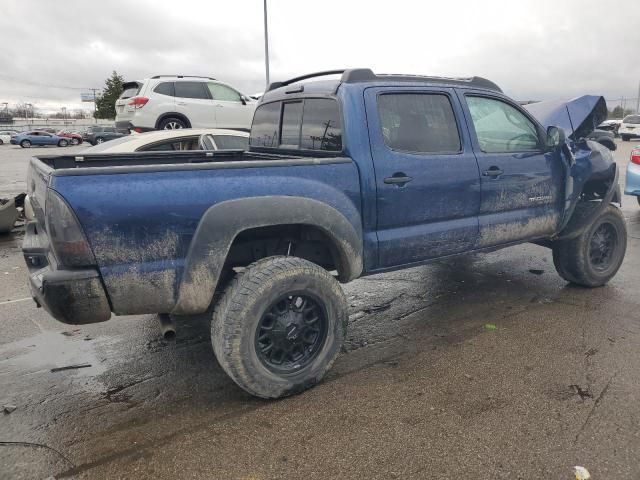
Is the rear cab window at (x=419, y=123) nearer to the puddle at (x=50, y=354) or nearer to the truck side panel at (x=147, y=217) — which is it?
the truck side panel at (x=147, y=217)

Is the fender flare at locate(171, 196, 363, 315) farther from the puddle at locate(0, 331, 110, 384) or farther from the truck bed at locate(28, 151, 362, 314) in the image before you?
the puddle at locate(0, 331, 110, 384)

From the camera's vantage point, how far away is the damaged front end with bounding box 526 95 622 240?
4.50 meters

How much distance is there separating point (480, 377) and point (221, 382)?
5.55 feet

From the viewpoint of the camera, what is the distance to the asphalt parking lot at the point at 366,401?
244cm

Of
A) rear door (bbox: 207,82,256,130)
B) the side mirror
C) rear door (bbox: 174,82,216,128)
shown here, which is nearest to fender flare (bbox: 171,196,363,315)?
the side mirror

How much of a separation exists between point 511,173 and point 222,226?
8.20 feet

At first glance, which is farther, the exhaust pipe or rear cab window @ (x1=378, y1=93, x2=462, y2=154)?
rear cab window @ (x1=378, y1=93, x2=462, y2=154)

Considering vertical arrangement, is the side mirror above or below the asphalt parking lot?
above

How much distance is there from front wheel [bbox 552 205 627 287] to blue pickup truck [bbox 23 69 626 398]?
37 millimetres

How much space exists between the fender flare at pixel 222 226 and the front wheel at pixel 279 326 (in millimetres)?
161

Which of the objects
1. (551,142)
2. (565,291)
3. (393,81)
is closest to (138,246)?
(393,81)

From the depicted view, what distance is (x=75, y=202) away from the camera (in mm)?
2436

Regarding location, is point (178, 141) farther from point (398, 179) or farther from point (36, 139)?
point (36, 139)

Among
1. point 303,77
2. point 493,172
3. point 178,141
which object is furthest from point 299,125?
point 178,141
